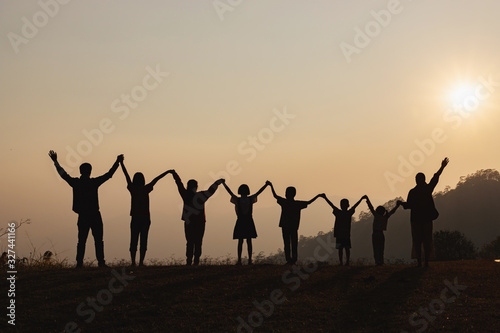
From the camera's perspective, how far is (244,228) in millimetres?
19828

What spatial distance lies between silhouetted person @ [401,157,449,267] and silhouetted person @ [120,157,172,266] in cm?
747

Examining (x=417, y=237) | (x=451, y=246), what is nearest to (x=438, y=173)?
(x=417, y=237)

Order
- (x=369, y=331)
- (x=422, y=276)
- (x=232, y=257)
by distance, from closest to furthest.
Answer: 1. (x=369, y=331)
2. (x=422, y=276)
3. (x=232, y=257)

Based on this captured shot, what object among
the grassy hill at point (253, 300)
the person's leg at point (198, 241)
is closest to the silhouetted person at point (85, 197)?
the grassy hill at point (253, 300)

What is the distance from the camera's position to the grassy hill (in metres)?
13.7

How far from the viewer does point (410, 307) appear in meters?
14.8

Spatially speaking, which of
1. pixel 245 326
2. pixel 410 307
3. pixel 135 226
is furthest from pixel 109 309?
pixel 410 307

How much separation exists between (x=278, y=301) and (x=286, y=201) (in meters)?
5.47

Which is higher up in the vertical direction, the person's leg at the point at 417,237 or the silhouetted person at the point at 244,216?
the silhouetted person at the point at 244,216

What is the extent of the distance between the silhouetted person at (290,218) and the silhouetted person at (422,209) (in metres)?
3.14

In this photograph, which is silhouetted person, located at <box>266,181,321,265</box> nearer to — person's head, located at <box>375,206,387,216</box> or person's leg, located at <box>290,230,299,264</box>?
person's leg, located at <box>290,230,299,264</box>

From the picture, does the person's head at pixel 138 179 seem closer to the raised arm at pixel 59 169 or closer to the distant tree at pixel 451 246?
the raised arm at pixel 59 169

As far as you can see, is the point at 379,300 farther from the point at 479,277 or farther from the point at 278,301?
the point at 479,277

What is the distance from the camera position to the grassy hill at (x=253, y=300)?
13.7m
